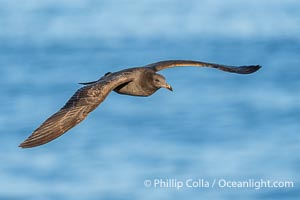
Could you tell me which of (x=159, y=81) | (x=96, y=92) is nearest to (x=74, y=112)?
(x=96, y=92)

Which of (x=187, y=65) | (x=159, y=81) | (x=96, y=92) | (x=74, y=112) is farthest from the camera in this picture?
(x=187, y=65)

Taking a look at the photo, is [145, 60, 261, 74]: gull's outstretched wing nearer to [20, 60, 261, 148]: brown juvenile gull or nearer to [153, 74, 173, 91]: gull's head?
[20, 60, 261, 148]: brown juvenile gull

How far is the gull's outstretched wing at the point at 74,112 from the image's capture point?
20828 mm

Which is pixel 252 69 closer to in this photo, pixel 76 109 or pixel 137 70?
pixel 137 70

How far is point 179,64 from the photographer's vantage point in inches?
952

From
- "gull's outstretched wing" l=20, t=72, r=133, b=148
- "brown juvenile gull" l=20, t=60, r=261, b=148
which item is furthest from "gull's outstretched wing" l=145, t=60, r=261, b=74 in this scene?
"gull's outstretched wing" l=20, t=72, r=133, b=148

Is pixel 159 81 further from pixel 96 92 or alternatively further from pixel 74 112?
pixel 74 112

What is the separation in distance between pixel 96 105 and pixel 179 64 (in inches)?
119

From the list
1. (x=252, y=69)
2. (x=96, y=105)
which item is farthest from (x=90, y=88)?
(x=252, y=69)

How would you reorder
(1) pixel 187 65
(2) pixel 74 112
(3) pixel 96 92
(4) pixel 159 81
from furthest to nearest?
(1) pixel 187 65 < (4) pixel 159 81 < (3) pixel 96 92 < (2) pixel 74 112

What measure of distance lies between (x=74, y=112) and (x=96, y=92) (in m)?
0.52

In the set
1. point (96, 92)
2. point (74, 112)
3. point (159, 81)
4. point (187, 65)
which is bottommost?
point (74, 112)

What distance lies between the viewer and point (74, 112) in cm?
2148

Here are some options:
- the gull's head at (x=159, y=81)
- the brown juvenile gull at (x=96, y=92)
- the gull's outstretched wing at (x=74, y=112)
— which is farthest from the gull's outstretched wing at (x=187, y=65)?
the gull's outstretched wing at (x=74, y=112)
